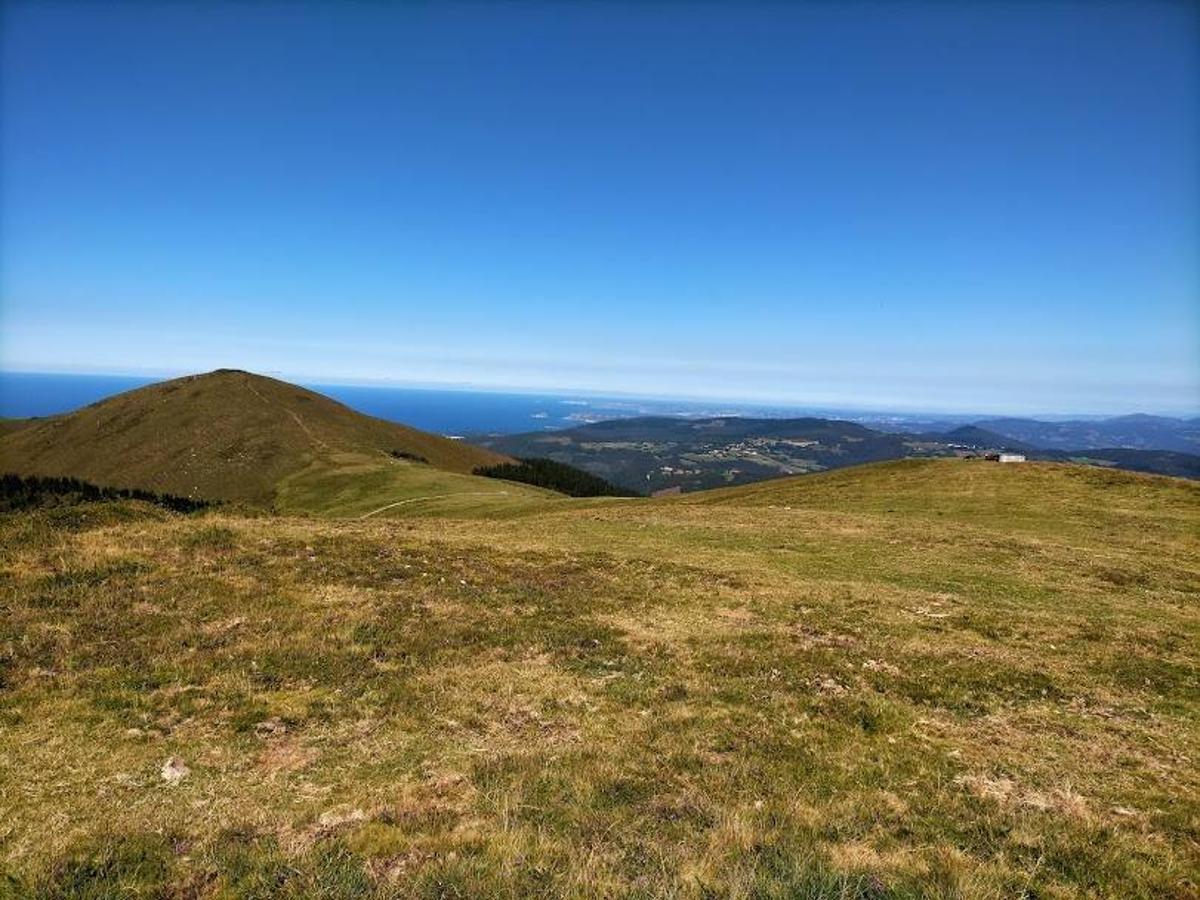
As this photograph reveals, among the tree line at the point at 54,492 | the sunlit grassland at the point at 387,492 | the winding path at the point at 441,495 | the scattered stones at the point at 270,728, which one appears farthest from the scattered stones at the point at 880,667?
the tree line at the point at 54,492

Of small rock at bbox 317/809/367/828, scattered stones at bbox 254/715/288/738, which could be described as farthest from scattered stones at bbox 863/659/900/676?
scattered stones at bbox 254/715/288/738

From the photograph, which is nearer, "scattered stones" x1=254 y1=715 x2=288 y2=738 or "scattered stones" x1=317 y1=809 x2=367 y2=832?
"scattered stones" x1=317 y1=809 x2=367 y2=832

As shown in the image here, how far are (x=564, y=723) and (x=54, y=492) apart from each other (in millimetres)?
165885

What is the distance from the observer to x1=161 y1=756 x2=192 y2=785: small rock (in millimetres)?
10633

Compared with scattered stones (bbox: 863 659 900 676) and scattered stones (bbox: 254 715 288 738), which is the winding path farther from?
scattered stones (bbox: 254 715 288 738)

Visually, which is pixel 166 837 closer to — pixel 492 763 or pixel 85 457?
pixel 492 763

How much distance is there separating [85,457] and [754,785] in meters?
194

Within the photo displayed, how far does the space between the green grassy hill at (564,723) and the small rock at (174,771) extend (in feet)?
0.13

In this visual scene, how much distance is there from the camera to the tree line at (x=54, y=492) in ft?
402

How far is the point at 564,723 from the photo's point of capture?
44.3 ft

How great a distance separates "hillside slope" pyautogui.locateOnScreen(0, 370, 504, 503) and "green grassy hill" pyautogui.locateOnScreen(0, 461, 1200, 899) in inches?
4309

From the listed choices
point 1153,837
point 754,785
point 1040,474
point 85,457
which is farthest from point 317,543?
point 85,457

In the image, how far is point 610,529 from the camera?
39.1 m

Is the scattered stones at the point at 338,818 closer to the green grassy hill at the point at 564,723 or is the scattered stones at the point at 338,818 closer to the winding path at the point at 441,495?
the green grassy hill at the point at 564,723
